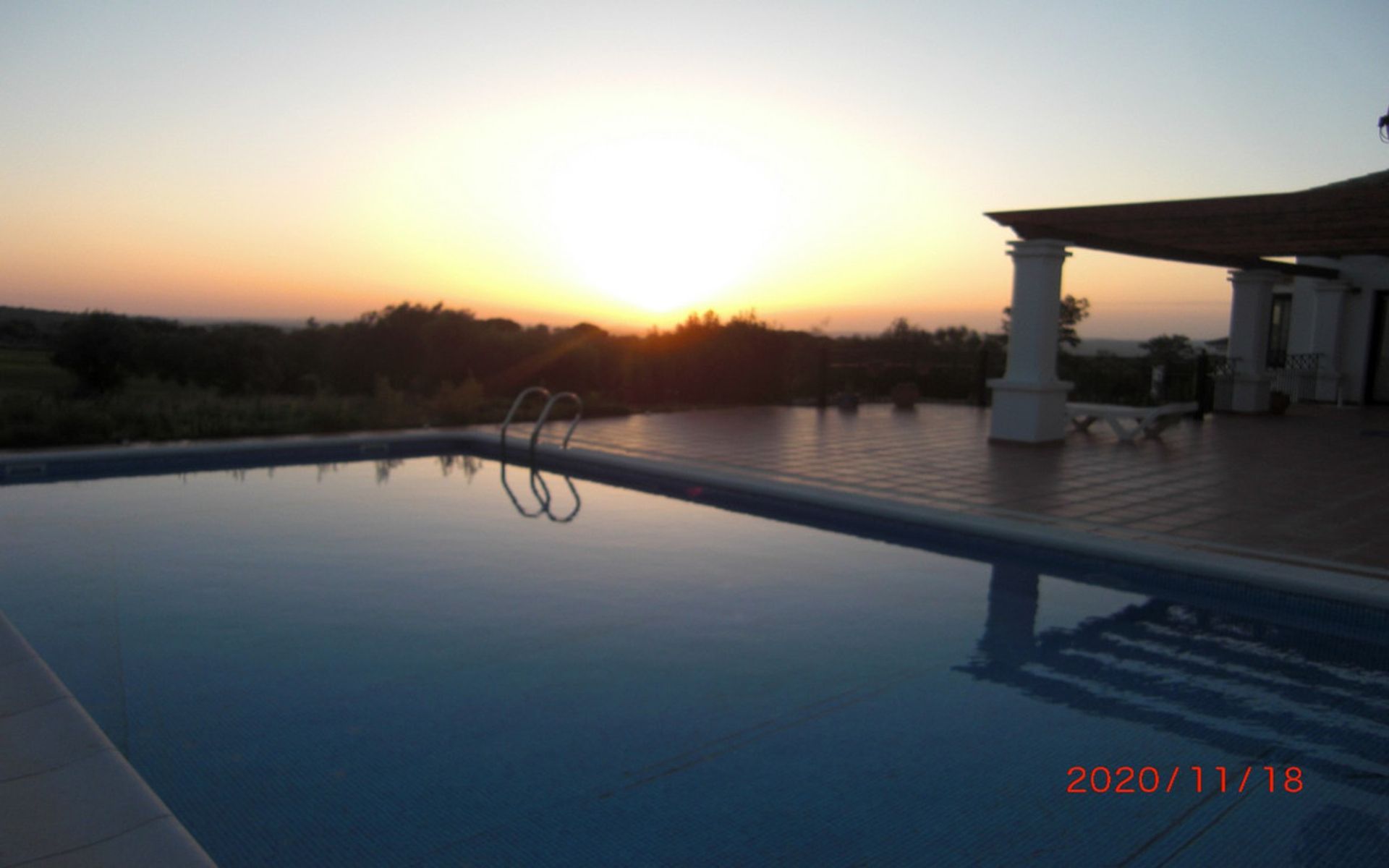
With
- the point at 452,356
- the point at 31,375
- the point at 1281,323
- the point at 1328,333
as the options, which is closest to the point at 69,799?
the point at 31,375

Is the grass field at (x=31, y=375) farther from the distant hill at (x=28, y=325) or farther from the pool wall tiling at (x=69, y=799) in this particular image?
the pool wall tiling at (x=69, y=799)

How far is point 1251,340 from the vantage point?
15211mm

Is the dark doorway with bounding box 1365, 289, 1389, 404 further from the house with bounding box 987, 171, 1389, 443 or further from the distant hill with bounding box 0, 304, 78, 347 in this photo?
the distant hill with bounding box 0, 304, 78, 347

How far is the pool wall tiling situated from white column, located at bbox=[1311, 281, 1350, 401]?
21.2m

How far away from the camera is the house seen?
9.07m

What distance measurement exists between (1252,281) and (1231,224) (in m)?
6.68

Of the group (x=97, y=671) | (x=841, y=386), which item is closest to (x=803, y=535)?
(x=97, y=671)

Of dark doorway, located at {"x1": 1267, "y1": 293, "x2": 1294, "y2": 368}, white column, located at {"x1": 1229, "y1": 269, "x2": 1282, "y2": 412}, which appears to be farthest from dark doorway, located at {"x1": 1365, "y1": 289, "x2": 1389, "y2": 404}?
white column, located at {"x1": 1229, "y1": 269, "x2": 1282, "y2": 412}

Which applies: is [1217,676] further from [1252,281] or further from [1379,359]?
[1379,359]

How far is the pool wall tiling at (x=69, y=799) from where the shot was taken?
7.04 feet

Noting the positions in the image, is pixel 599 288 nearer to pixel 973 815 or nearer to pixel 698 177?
pixel 698 177

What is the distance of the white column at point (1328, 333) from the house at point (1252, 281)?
0.07 feet

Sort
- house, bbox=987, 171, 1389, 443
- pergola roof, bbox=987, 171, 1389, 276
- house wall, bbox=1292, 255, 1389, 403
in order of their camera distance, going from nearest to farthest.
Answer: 1. pergola roof, bbox=987, 171, 1389, 276
2. house, bbox=987, 171, 1389, 443
3. house wall, bbox=1292, 255, 1389, 403

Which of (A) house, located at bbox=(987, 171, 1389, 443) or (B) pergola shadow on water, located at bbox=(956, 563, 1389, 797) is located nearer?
(B) pergola shadow on water, located at bbox=(956, 563, 1389, 797)
